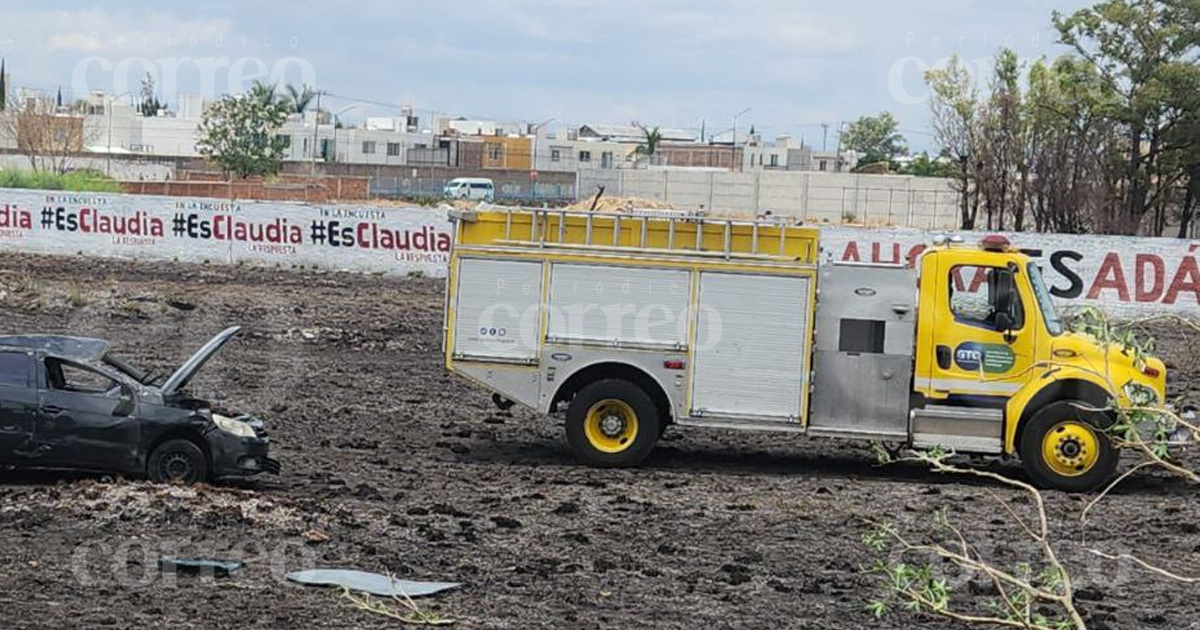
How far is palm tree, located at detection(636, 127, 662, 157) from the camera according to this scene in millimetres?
118812

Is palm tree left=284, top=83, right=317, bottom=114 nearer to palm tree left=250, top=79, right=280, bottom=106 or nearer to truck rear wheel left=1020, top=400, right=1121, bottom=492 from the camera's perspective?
palm tree left=250, top=79, right=280, bottom=106

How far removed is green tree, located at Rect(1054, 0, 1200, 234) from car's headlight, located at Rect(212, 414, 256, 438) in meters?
45.1

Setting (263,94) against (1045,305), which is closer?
(1045,305)

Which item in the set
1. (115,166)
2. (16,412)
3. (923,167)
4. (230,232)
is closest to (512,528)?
(16,412)

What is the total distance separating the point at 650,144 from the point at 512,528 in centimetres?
10769

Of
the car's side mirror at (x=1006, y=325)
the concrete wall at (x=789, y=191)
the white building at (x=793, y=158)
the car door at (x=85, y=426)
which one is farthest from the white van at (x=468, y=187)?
the car door at (x=85, y=426)

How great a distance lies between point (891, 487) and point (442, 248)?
24.5 metres

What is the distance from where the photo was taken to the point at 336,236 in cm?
4112

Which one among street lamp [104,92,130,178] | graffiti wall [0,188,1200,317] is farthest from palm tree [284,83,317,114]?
graffiti wall [0,188,1200,317]

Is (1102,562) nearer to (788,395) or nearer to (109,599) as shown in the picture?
(788,395)

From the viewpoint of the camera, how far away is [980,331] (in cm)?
1703

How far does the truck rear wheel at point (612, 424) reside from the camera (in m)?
17.6

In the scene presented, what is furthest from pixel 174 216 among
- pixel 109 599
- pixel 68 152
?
pixel 68 152

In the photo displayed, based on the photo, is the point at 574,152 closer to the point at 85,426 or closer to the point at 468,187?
the point at 468,187
